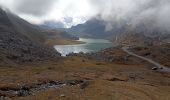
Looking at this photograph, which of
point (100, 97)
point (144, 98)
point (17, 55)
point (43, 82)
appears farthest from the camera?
point (17, 55)

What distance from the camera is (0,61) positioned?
14425cm

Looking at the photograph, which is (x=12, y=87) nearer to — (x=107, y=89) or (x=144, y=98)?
(x=107, y=89)

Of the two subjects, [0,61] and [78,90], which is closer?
[78,90]

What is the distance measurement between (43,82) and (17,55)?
82.4 meters

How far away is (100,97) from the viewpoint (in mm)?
53031

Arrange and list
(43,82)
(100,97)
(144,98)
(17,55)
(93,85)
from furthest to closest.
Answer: (17,55) → (43,82) → (93,85) → (144,98) → (100,97)

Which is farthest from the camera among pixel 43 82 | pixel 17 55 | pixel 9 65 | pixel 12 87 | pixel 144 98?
pixel 17 55

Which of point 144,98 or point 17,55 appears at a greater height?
point 17,55

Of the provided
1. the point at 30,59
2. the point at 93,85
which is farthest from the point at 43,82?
the point at 30,59

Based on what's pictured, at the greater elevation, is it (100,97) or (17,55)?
(17,55)

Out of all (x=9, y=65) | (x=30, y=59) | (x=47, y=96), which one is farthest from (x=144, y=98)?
(x=30, y=59)

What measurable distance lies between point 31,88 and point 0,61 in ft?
250

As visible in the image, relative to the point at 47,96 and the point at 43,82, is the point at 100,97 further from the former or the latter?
the point at 43,82

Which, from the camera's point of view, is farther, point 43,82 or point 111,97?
point 43,82
